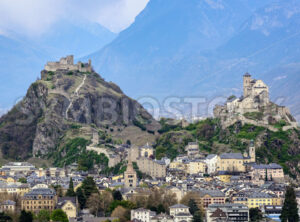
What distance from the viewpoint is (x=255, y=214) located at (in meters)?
102

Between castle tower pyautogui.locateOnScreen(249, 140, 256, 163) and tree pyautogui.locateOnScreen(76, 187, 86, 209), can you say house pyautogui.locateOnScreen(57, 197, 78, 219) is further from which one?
castle tower pyautogui.locateOnScreen(249, 140, 256, 163)

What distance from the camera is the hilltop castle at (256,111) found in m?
150

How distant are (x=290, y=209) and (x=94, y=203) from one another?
2552 centimetres

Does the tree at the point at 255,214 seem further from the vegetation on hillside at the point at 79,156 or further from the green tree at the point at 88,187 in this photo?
the vegetation on hillside at the point at 79,156

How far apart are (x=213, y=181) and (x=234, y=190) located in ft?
35.8

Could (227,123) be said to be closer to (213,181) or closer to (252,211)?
(213,181)

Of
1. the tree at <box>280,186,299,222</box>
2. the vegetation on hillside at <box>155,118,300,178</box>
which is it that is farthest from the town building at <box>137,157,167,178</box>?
the tree at <box>280,186,299,222</box>

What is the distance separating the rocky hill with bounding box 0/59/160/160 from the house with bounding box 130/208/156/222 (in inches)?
2751

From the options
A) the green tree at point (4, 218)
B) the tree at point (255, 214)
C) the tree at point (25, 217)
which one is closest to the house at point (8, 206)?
the tree at point (25, 217)

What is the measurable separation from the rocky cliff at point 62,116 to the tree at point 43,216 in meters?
73.4

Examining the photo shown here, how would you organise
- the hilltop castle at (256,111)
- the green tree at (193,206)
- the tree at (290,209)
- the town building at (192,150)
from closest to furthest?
the tree at (290,209)
the green tree at (193,206)
the town building at (192,150)
the hilltop castle at (256,111)

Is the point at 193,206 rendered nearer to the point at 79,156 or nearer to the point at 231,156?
the point at 231,156

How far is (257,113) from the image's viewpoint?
151750 millimetres

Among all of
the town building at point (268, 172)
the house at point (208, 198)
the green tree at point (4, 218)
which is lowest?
the green tree at point (4, 218)
